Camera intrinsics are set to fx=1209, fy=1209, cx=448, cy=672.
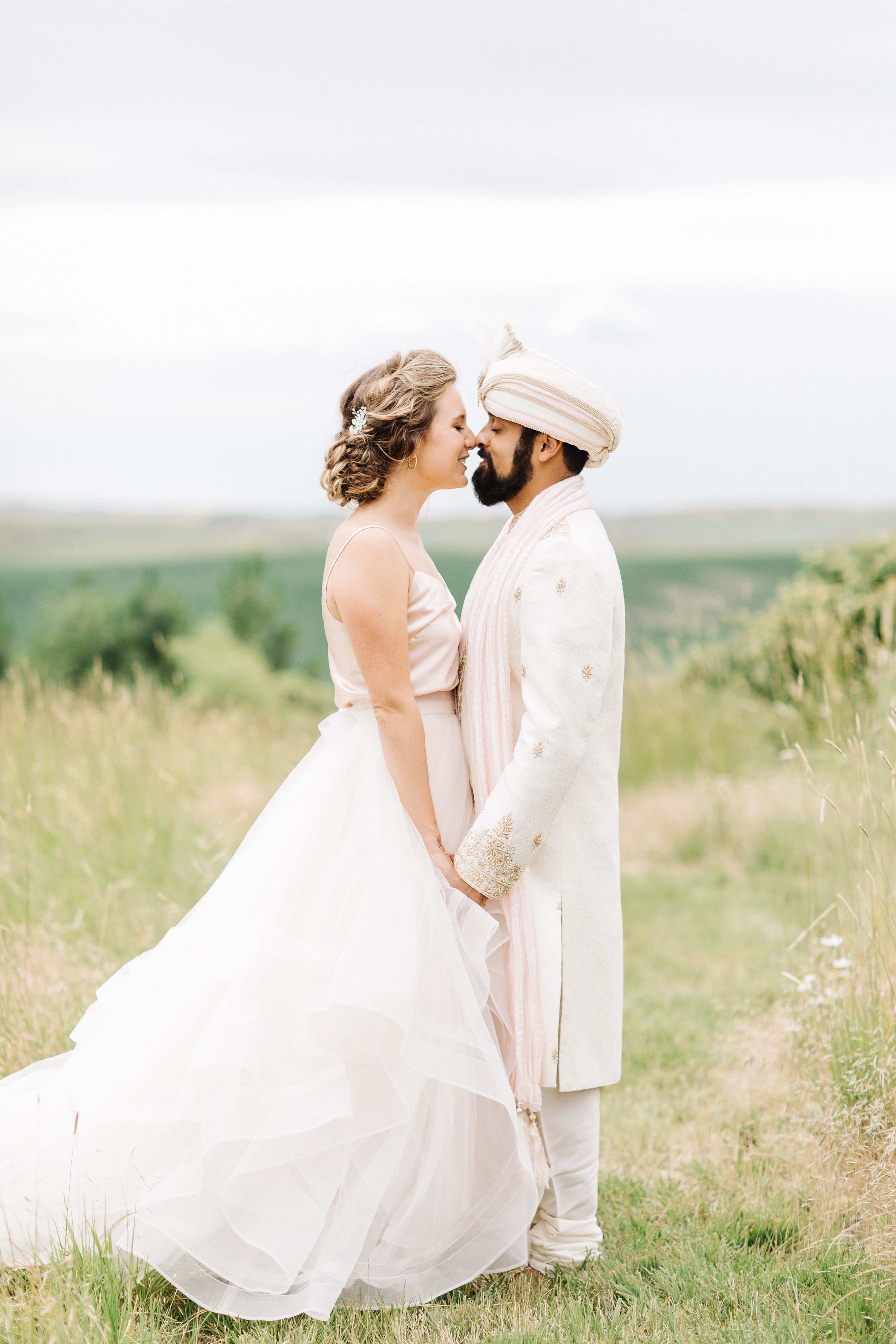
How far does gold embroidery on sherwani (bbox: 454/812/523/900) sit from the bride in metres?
0.08

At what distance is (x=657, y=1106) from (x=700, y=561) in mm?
81461

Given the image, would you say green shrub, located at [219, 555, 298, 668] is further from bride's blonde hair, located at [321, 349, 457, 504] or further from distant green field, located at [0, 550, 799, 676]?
bride's blonde hair, located at [321, 349, 457, 504]

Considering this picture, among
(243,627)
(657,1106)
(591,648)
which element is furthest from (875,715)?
(243,627)

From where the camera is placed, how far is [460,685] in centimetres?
306

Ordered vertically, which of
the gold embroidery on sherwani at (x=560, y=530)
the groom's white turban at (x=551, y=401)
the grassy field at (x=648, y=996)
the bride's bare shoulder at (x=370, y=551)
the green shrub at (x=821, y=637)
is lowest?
the grassy field at (x=648, y=996)

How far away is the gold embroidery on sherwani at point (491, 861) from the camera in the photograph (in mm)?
2738

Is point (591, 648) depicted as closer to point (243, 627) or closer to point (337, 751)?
point (337, 751)

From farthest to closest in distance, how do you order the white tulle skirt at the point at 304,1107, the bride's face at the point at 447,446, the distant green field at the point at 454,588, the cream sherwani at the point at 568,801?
the distant green field at the point at 454,588
the bride's face at the point at 447,446
the cream sherwani at the point at 568,801
the white tulle skirt at the point at 304,1107

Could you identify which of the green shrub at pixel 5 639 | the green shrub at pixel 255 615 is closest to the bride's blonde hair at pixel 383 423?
the green shrub at pixel 255 615

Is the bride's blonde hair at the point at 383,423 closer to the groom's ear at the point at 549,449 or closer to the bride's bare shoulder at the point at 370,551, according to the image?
the bride's bare shoulder at the point at 370,551

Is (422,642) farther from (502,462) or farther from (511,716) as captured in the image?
(502,462)

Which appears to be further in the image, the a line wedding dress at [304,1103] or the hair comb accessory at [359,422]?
the hair comb accessory at [359,422]

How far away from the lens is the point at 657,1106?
166 inches

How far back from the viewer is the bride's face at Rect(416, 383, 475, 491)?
2.93m
